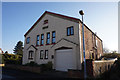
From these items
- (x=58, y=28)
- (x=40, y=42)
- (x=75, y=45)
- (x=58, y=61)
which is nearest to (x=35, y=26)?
(x=40, y=42)

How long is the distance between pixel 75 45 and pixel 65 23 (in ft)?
14.0

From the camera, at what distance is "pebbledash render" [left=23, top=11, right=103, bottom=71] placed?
12867 millimetres

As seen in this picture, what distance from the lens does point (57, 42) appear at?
48.7 ft

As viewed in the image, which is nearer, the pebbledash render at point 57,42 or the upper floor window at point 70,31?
the pebbledash render at point 57,42

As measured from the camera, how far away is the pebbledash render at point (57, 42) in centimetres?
1287

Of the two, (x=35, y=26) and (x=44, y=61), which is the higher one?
(x=35, y=26)

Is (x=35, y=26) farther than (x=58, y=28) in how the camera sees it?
Yes

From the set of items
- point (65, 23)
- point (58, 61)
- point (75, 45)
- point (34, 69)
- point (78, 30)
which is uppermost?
point (65, 23)

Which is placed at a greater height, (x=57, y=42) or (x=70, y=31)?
(x=70, y=31)

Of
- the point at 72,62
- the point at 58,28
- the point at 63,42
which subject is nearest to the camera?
the point at 72,62

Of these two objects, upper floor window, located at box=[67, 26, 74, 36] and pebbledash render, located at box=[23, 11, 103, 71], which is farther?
upper floor window, located at box=[67, 26, 74, 36]

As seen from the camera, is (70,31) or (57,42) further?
(57,42)

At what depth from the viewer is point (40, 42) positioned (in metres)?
18.3

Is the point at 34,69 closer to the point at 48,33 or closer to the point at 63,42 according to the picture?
the point at 63,42
